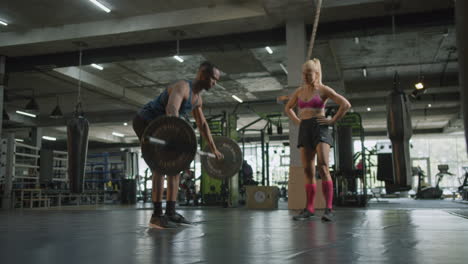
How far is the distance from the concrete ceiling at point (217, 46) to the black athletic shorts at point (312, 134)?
11.5ft

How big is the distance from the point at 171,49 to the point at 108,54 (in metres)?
1.33

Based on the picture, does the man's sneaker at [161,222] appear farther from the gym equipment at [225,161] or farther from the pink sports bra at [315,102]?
Result: the pink sports bra at [315,102]

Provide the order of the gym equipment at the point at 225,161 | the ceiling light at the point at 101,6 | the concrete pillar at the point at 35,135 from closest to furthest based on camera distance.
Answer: the gym equipment at the point at 225,161 → the ceiling light at the point at 101,6 → the concrete pillar at the point at 35,135

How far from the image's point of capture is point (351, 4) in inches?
246

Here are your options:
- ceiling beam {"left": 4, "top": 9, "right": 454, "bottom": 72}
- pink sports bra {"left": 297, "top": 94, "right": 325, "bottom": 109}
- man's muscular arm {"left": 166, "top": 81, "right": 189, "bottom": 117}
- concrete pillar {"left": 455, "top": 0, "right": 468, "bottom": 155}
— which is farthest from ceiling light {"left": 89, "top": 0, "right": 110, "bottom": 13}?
concrete pillar {"left": 455, "top": 0, "right": 468, "bottom": 155}

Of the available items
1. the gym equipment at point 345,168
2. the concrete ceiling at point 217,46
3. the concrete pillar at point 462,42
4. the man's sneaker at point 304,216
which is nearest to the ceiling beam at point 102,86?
the concrete ceiling at point 217,46

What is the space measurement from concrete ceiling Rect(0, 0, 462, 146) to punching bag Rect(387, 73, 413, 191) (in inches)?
145

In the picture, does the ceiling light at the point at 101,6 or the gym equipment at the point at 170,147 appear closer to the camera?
the gym equipment at the point at 170,147

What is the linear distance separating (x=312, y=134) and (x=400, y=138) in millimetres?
631

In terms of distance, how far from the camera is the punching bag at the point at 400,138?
113 inches

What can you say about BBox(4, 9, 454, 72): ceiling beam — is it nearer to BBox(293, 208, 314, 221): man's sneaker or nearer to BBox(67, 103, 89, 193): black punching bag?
BBox(67, 103, 89, 193): black punching bag

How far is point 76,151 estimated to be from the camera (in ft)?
15.1

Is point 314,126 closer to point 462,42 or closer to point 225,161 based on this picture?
point 225,161

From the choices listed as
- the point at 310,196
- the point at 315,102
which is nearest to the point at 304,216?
the point at 310,196
